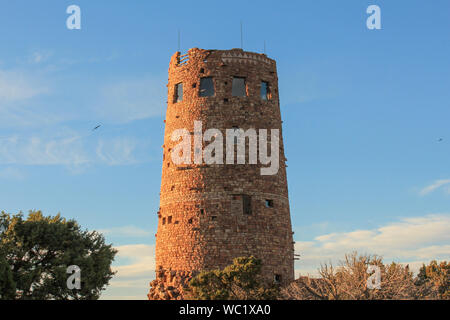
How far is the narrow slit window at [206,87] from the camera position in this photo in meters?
46.3

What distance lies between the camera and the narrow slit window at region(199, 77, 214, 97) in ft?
152

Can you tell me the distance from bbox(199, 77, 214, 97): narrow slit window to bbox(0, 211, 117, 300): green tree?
44.1ft

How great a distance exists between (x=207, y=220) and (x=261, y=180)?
5.06 m

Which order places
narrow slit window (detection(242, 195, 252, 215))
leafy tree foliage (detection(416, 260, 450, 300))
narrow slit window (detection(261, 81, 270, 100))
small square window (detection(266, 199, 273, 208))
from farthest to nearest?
leafy tree foliage (detection(416, 260, 450, 300)), narrow slit window (detection(261, 81, 270, 100)), small square window (detection(266, 199, 273, 208)), narrow slit window (detection(242, 195, 252, 215))

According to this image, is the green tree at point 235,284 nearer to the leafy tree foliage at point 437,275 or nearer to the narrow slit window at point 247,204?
the narrow slit window at point 247,204

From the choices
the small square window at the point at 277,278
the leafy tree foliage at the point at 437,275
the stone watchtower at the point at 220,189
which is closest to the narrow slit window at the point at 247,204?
the stone watchtower at the point at 220,189

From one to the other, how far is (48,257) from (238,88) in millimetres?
18706

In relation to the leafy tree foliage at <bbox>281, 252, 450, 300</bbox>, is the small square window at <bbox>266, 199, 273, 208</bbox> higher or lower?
higher

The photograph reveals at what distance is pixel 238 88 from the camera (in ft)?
152

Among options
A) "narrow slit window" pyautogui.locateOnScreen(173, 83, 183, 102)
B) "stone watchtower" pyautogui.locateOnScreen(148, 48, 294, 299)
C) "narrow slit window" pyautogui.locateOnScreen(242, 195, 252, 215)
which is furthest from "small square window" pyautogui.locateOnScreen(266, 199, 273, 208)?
"narrow slit window" pyautogui.locateOnScreen(173, 83, 183, 102)

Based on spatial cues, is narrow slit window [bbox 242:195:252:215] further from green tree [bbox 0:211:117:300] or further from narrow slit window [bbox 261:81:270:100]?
green tree [bbox 0:211:117:300]

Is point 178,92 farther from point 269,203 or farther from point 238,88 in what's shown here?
point 269,203

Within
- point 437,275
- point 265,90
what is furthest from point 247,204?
point 437,275
